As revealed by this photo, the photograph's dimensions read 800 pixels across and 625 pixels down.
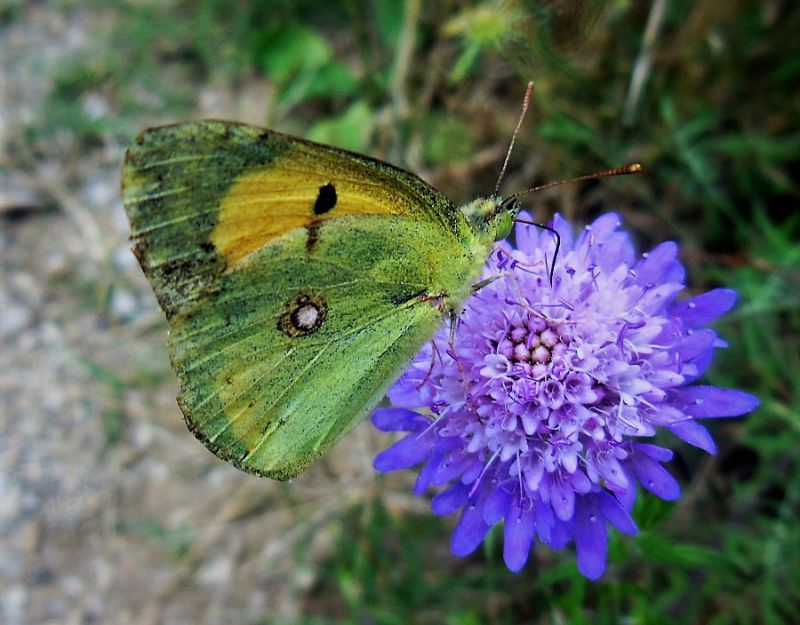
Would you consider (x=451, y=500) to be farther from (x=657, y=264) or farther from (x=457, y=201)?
(x=457, y=201)

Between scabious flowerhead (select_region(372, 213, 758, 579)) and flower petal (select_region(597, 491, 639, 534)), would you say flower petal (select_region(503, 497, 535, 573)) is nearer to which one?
scabious flowerhead (select_region(372, 213, 758, 579))

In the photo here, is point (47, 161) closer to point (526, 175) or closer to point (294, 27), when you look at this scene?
point (294, 27)

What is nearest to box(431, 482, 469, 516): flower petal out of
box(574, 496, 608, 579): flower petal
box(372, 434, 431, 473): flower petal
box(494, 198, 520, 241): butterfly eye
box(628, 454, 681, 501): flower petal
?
box(372, 434, 431, 473): flower petal

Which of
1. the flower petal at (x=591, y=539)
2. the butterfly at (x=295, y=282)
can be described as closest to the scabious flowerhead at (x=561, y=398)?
the flower petal at (x=591, y=539)

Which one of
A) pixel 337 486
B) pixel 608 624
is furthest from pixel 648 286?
pixel 337 486

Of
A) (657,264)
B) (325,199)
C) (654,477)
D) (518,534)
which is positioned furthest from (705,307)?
(325,199)

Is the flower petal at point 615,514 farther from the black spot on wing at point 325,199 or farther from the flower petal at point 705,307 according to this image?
the black spot on wing at point 325,199
